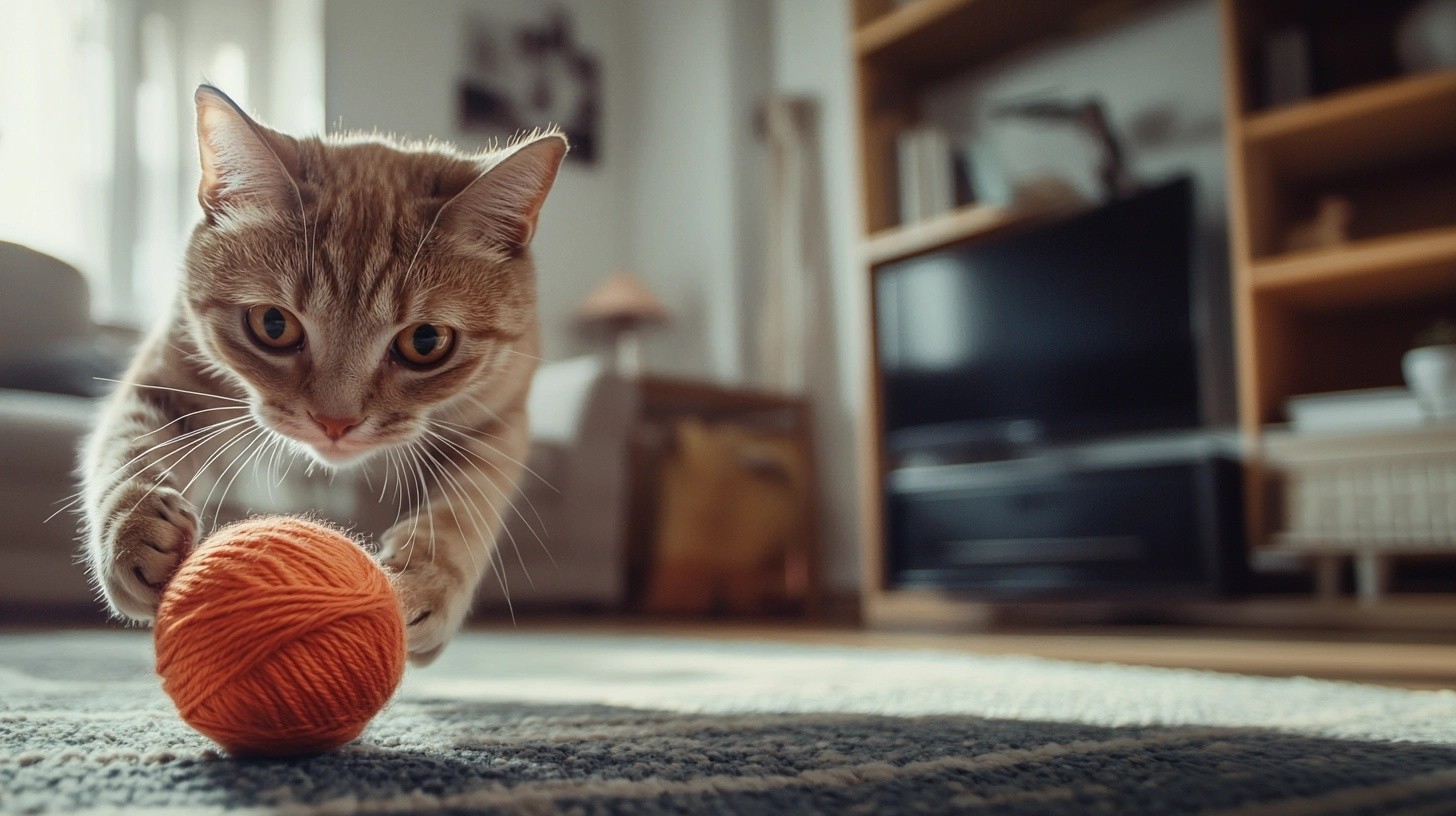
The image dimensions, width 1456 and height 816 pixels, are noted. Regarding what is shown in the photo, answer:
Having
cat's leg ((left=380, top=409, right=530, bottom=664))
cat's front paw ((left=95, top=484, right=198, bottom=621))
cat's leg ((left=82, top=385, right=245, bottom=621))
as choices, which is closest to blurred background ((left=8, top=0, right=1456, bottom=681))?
cat's leg ((left=380, top=409, right=530, bottom=664))

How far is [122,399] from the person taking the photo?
2.62 ft

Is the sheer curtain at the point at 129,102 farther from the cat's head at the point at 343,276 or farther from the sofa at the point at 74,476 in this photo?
the cat's head at the point at 343,276

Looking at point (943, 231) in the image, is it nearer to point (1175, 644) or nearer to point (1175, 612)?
point (1175, 612)

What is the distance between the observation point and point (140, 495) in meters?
0.65

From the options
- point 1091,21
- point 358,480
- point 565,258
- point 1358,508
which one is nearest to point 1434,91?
point 1358,508

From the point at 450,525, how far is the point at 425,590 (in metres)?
0.09

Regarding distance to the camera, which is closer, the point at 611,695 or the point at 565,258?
the point at 611,695

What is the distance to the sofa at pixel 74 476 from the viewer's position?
5.81 ft

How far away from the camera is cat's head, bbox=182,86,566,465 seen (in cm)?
70

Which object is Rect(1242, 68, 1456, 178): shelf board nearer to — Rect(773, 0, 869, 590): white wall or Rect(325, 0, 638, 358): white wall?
Rect(773, 0, 869, 590): white wall

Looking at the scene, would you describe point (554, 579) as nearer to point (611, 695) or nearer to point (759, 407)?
point (759, 407)

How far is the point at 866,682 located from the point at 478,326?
1.93ft

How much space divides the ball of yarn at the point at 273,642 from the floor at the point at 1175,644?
1045 mm

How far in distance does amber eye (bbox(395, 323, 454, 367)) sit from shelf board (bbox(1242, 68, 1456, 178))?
1.83 meters
